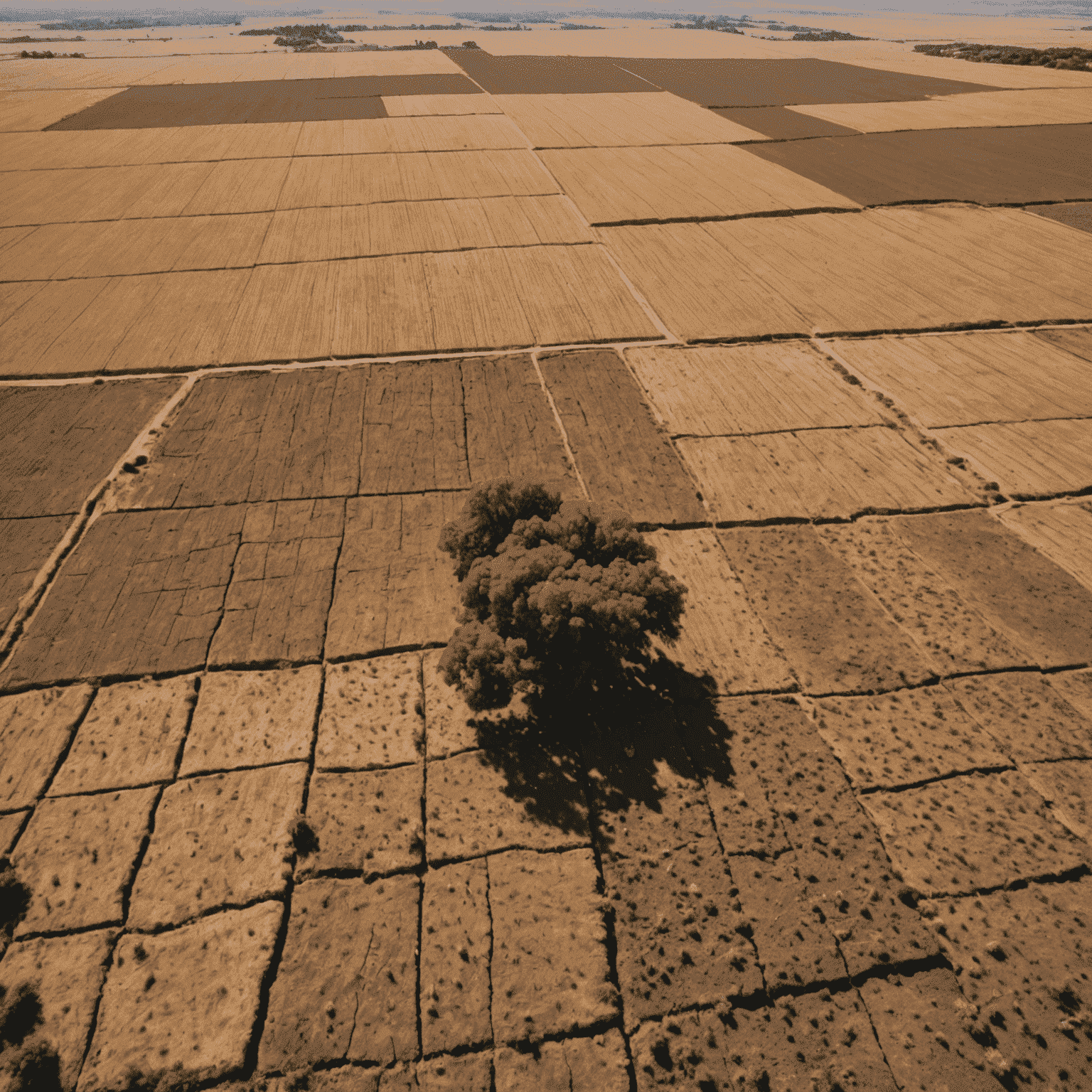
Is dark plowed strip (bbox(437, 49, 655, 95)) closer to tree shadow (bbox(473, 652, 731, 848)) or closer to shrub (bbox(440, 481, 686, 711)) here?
shrub (bbox(440, 481, 686, 711))

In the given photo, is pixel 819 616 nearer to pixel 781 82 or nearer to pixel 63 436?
pixel 63 436

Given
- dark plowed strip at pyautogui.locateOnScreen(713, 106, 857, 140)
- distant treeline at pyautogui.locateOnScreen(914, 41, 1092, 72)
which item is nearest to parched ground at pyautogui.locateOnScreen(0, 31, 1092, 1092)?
dark plowed strip at pyautogui.locateOnScreen(713, 106, 857, 140)

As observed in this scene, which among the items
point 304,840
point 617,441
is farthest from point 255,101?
point 304,840

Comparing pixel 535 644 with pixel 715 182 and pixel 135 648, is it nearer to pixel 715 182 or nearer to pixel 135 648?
pixel 135 648

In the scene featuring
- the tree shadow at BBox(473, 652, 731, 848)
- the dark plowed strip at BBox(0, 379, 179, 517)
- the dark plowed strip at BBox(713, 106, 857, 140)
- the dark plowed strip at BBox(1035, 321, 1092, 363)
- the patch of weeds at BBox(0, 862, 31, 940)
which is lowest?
the patch of weeds at BBox(0, 862, 31, 940)

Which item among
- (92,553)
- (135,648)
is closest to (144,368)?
(92,553)

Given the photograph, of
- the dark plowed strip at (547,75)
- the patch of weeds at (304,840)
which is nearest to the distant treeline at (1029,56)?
the dark plowed strip at (547,75)
